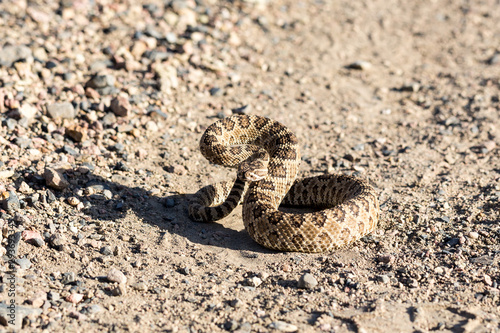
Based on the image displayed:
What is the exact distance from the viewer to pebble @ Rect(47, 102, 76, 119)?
10.3 meters

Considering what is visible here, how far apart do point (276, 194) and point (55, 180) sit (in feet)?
10.9

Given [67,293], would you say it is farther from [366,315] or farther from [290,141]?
[290,141]

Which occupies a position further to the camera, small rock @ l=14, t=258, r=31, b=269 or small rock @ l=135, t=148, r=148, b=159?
small rock @ l=135, t=148, r=148, b=159

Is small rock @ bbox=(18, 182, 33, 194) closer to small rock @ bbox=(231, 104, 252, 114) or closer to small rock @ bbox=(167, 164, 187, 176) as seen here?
small rock @ bbox=(167, 164, 187, 176)

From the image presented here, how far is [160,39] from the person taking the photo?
13.4 metres

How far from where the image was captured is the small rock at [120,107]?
10.7m

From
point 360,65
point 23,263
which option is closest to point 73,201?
point 23,263

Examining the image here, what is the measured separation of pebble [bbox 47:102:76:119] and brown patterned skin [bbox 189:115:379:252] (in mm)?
2971

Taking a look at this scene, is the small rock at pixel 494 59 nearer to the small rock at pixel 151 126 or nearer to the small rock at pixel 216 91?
the small rock at pixel 216 91

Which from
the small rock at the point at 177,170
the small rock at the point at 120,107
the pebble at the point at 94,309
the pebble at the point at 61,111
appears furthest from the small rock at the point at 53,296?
the small rock at the point at 120,107

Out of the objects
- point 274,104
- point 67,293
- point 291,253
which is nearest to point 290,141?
point 291,253

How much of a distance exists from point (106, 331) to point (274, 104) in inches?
290

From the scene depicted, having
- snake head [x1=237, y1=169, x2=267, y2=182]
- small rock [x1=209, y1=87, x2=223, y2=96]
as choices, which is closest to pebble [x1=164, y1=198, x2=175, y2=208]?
snake head [x1=237, y1=169, x2=267, y2=182]

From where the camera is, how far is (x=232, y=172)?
32.9ft
